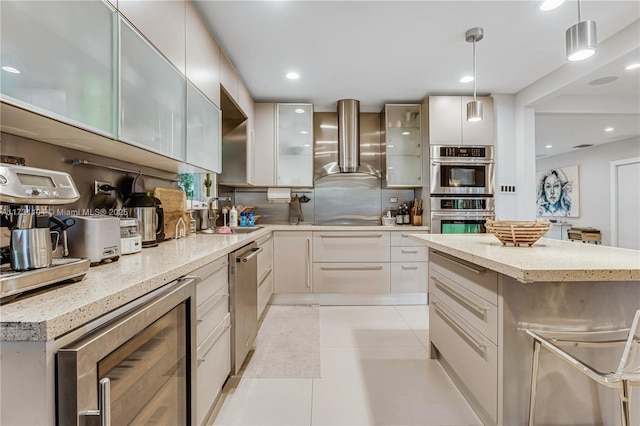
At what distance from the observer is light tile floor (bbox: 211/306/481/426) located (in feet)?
5.47

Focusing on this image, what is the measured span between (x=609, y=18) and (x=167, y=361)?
135 inches

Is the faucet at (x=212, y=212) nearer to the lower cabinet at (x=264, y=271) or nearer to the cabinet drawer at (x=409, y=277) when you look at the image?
the lower cabinet at (x=264, y=271)

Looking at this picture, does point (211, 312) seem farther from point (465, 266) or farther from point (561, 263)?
point (561, 263)

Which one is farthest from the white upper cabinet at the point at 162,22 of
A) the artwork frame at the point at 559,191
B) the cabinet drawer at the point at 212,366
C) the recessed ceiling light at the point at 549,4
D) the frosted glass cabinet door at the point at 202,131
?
the artwork frame at the point at 559,191

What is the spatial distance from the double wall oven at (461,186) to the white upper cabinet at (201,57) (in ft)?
8.13

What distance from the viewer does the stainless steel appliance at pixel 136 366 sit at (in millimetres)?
641

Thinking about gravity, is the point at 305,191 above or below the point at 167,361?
above

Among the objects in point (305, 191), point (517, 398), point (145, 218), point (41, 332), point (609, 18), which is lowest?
point (517, 398)

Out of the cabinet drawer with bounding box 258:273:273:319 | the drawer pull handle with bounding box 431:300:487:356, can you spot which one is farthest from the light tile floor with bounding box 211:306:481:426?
the cabinet drawer with bounding box 258:273:273:319

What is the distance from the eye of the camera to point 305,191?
14.0 feet

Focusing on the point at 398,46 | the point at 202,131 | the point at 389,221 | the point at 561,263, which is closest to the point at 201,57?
the point at 202,131

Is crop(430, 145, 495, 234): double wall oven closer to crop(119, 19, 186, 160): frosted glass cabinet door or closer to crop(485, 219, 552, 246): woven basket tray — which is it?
crop(485, 219, 552, 246): woven basket tray

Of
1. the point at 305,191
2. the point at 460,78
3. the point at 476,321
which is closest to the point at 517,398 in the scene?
the point at 476,321

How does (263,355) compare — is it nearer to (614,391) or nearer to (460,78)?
(614,391)
